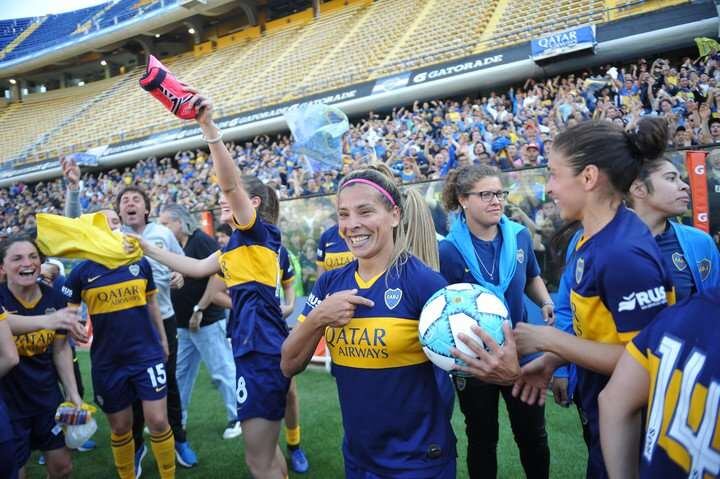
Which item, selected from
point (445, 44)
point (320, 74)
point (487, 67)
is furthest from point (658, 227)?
point (320, 74)

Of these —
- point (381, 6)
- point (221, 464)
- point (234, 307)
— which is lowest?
point (221, 464)

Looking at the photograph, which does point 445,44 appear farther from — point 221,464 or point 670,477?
point 670,477

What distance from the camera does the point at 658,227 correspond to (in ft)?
8.37

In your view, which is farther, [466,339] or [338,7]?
[338,7]

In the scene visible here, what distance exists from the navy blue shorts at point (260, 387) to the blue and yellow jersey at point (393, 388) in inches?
38.3

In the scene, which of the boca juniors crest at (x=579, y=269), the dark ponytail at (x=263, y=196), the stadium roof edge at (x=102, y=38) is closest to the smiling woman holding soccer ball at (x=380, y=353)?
the boca juniors crest at (x=579, y=269)

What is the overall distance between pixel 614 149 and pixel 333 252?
299 cm

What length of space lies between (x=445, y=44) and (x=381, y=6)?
27.5 ft

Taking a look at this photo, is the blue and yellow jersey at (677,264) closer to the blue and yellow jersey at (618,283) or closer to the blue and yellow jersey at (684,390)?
the blue and yellow jersey at (618,283)

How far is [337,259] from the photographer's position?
4418 mm

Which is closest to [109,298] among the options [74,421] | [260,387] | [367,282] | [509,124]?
[74,421]

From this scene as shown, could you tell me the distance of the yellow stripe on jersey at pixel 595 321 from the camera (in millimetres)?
1642

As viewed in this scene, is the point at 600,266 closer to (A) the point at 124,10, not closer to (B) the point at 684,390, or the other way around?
(B) the point at 684,390

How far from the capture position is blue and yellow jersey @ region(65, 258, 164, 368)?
352cm
